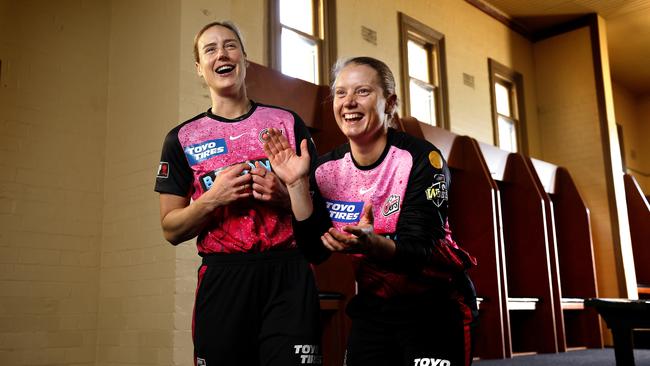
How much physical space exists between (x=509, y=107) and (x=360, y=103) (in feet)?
26.1

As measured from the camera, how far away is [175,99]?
446 cm

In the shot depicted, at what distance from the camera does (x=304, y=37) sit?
6195 millimetres

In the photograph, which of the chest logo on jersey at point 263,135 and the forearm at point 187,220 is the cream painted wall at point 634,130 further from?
the forearm at point 187,220

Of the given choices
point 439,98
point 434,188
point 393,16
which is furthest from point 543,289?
point 434,188

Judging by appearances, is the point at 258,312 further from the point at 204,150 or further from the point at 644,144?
the point at 644,144

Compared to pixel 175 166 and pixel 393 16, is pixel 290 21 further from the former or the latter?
pixel 175 166

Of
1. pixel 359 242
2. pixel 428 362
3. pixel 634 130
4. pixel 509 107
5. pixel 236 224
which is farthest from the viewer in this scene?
pixel 634 130

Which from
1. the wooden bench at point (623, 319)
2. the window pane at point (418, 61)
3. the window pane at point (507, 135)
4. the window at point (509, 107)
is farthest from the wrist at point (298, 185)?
the window pane at point (507, 135)

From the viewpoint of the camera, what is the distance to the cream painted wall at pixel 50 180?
4.37 m

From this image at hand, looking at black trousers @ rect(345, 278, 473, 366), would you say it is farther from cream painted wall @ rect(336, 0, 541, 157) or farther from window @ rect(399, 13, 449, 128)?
window @ rect(399, 13, 449, 128)

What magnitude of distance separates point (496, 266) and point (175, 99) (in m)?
3.34

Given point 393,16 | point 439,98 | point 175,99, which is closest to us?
point 175,99

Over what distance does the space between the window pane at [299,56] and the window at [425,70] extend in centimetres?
145

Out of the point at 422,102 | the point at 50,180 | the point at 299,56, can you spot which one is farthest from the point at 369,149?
the point at 422,102
